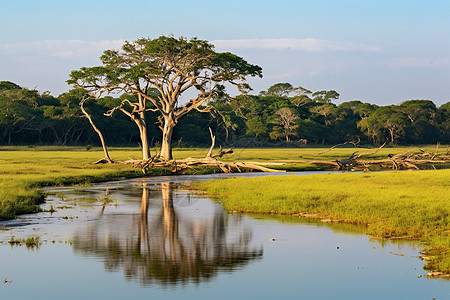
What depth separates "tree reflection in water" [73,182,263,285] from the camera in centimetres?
1474

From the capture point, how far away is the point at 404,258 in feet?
51.8

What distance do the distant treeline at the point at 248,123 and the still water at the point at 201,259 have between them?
59887mm

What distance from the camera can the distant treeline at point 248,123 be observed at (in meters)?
98.0

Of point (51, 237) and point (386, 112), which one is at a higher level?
point (386, 112)

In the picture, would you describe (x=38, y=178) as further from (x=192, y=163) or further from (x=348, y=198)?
(x=348, y=198)

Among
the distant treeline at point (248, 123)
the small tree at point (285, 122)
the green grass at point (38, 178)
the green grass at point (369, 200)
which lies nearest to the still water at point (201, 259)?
the green grass at point (369, 200)

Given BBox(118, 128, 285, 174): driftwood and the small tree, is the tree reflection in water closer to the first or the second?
BBox(118, 128, 285, 174): driftwood

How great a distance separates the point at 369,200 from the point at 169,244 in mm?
9335

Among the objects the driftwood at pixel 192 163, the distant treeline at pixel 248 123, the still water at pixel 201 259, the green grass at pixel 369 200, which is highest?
the distant treeline at pixel 248 123

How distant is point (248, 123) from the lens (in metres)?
124

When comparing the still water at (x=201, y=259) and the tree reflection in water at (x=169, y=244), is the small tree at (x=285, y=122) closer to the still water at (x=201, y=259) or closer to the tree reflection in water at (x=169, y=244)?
the tree reflection in water at (x=169, y=244)

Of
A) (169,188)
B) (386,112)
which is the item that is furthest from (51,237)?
(386,112)

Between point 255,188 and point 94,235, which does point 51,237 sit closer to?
point 94,235

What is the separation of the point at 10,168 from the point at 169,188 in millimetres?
13802
